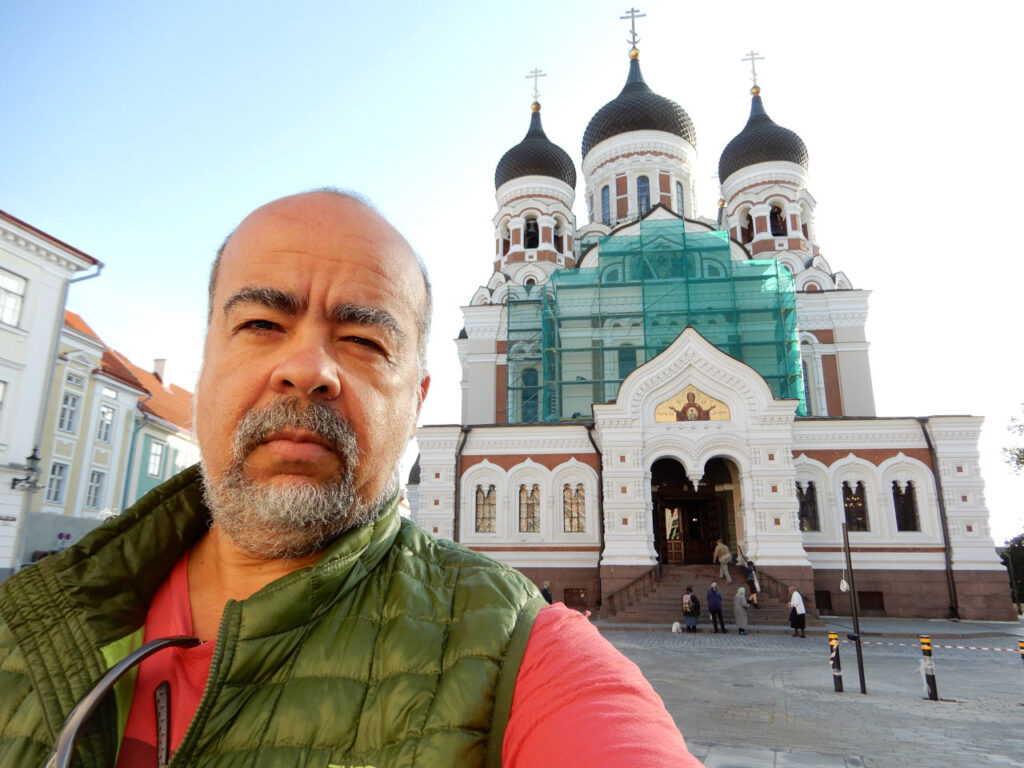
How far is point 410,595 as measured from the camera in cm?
128

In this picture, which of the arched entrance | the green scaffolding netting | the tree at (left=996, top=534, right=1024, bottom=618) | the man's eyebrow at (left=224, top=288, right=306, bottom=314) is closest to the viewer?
the man's eyebrow at (left=224, top=288, right=306, bottom=314)

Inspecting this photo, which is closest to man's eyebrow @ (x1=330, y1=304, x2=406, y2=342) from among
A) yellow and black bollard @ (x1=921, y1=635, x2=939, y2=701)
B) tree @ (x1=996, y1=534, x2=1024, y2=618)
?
yellow and black bollard @ (x1=921, y1=635, x2=939, y2=701)

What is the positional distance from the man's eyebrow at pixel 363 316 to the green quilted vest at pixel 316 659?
452 mm

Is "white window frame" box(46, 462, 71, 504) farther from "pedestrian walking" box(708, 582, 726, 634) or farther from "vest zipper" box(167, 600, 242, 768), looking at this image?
"vest zipper" box(167, 600, 242, 768)

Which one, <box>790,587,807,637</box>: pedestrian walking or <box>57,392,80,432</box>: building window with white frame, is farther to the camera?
<box>57,392,80,432</box>: building window with white frame

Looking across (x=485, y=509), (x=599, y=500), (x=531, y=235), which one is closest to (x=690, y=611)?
(x=599, y=500)

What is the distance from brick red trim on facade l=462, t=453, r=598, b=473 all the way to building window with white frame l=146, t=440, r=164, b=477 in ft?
38.1

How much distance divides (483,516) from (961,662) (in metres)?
12.2

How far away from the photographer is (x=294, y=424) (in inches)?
53.3

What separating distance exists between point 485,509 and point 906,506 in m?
12.2

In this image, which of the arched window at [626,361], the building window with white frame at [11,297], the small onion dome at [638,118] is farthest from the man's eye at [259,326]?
the small onion dome at [638,118]

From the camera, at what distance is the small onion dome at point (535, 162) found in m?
30.1

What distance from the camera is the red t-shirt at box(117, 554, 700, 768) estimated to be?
1.01 m

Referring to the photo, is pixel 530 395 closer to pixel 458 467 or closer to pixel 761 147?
pixel 458 467
